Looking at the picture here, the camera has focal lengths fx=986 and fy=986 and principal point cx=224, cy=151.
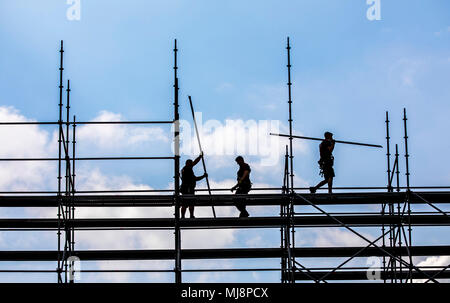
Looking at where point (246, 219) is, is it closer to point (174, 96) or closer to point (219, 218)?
point (219, 218)

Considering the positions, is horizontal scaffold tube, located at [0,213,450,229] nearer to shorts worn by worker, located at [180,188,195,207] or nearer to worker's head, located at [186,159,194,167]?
shorts worn by worker, located at [180,188,195,207]

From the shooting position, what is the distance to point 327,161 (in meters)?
21.1

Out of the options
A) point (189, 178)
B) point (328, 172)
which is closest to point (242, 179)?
point (189, 178)

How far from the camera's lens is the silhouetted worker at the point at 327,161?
20.9 metres

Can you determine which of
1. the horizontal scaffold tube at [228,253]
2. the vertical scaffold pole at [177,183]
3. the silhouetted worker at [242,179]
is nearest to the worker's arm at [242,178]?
the silhouetted worker at [242,179]

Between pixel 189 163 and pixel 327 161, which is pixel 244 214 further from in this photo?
pixel 327 161

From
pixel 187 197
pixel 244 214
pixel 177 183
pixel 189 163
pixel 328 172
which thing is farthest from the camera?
pixel 189 163

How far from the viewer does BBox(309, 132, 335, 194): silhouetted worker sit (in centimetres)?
2089

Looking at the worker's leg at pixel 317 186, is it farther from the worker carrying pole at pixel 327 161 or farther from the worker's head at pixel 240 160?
the worker's head at pixel 240 160

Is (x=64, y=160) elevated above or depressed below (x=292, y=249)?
above

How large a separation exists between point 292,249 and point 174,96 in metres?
3.94

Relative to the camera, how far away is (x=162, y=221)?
19891mm
